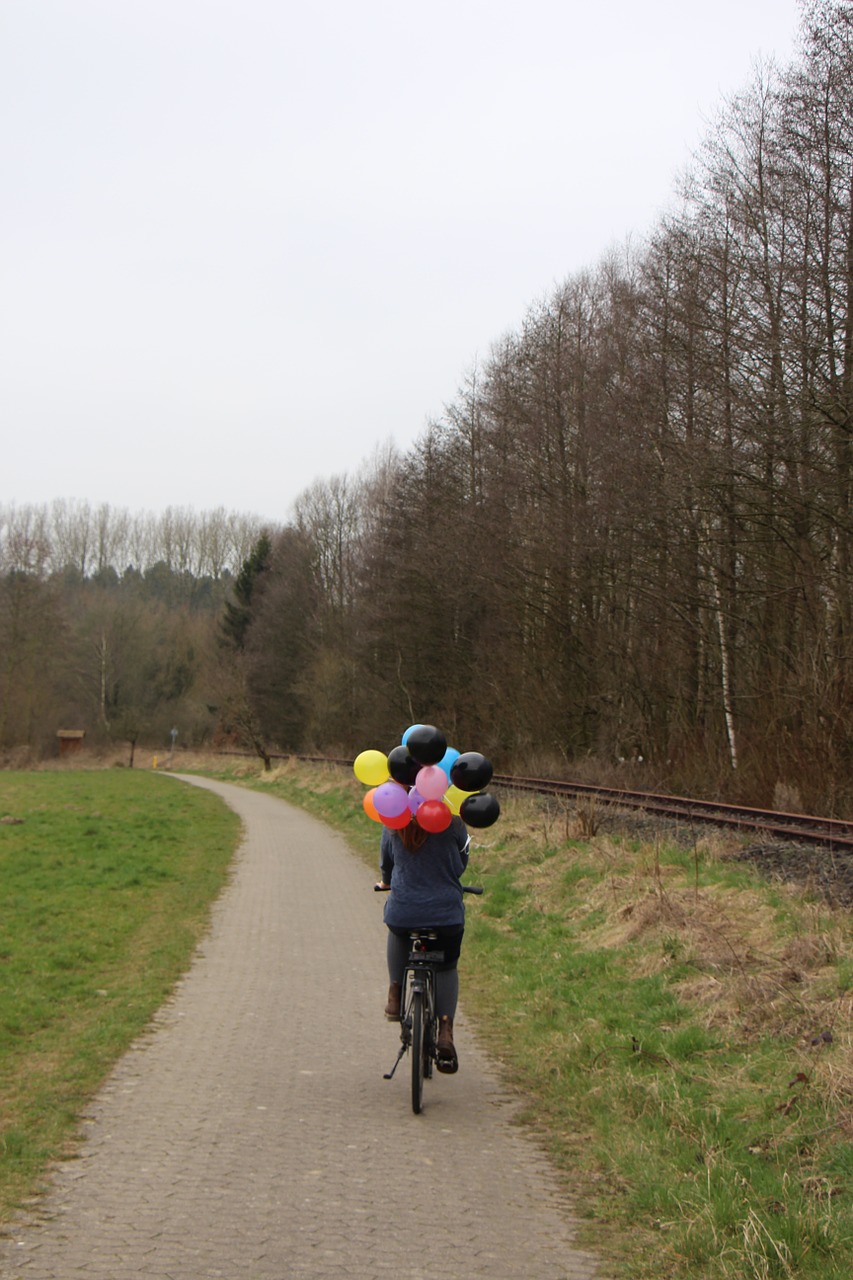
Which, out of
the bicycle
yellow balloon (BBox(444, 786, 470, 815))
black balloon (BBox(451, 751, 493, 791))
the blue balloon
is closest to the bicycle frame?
the bicycle

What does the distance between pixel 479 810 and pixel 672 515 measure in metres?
17.0

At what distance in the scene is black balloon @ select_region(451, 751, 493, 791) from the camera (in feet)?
22.3

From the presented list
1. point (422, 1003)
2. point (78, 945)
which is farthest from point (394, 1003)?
point (78, 945)

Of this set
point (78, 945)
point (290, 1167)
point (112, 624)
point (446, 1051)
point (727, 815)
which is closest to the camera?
point (290, 1167)

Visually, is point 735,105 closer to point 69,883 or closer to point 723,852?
point 723,852

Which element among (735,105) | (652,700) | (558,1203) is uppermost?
(735,105)

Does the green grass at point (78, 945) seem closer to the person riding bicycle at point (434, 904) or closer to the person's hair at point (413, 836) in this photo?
the person riding bicycle at point (434, 904)

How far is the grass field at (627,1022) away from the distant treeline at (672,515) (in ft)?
19.4

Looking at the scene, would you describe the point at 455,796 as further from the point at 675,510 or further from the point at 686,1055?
the point at 675,510

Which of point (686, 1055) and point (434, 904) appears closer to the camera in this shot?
point (434, 904)

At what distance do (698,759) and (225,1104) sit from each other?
703 inches

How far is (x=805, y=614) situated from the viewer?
20094 millimetres

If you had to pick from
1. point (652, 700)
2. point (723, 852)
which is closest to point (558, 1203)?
point (723, 852)

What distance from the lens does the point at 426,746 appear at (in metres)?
6.92
